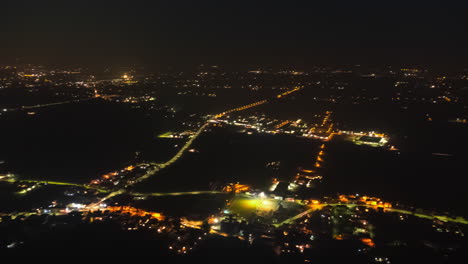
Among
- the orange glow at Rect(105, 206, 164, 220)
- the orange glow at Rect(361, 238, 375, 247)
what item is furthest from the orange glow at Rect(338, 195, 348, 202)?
the orange glow at Rect(105, 206, 164, 220)

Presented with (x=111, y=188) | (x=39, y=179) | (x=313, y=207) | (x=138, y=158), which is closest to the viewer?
(x=313, y=207)

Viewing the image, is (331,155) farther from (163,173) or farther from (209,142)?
(163,173)

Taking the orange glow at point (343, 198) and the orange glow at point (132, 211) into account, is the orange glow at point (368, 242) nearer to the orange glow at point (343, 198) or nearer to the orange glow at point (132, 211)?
the orange glow at point (343, 198)

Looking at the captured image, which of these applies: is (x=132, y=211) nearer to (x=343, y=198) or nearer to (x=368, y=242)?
(x=343, y=198)

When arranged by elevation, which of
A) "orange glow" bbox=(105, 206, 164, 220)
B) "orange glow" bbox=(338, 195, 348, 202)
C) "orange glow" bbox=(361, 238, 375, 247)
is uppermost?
"orange glow" bbox=(105, 206, 164, 220)

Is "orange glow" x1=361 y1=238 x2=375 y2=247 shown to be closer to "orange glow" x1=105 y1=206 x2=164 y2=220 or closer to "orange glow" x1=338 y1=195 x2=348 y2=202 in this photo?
"orange glow" x1=338 y1=195 x2=348 y2=202

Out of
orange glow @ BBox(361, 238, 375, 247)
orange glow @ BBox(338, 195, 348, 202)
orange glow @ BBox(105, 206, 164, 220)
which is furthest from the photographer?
orange glow @ BBox(338, 195, 348, 202)

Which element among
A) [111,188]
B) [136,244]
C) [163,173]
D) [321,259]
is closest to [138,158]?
[163,173]

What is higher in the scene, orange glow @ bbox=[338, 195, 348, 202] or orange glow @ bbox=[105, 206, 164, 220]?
orange glow @ bbox=[105, 206, 164, 220]

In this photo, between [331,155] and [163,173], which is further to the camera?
[331,155]

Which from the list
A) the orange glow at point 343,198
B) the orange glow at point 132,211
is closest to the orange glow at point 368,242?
the orange glow at point 343,198

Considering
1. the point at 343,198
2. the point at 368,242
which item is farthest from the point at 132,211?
the point at 368,242
